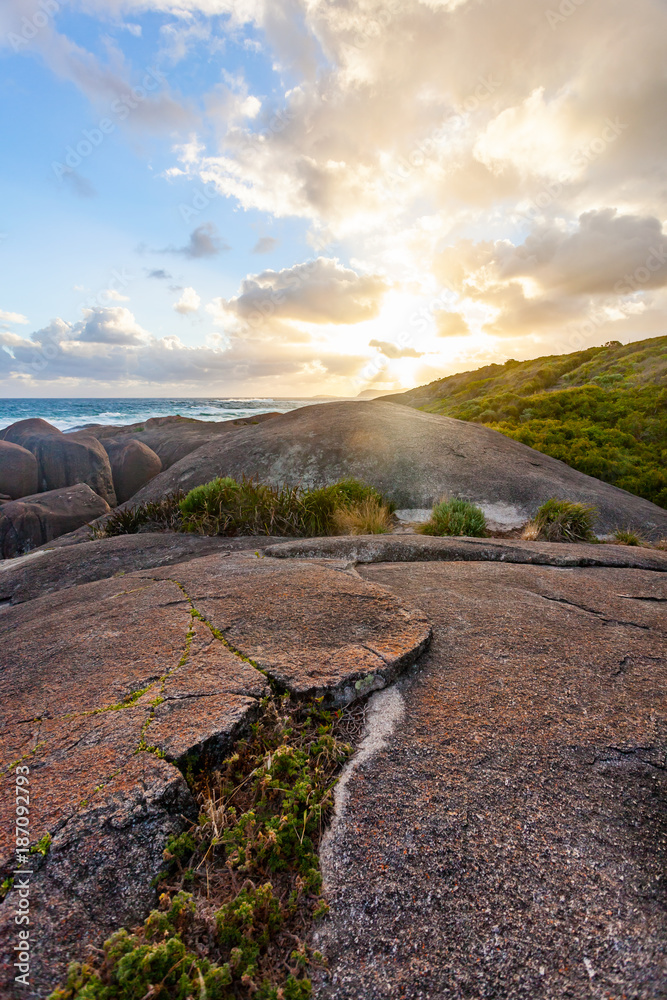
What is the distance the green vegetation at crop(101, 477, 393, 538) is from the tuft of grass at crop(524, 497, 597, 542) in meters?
2.86

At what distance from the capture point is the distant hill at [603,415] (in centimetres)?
1402

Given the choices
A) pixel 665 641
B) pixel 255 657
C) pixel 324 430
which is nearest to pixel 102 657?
pixel 255 657

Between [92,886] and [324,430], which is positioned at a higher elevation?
[324,430]

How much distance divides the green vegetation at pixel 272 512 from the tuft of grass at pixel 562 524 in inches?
113

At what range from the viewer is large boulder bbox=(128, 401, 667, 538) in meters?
9.89

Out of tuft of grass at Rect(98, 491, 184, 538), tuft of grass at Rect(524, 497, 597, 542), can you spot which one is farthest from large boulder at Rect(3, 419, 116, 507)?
tuft of grass at Rect(524, 497, 597, 542)

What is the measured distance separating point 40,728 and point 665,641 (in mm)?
4259

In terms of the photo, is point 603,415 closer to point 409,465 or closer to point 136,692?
point 409,465

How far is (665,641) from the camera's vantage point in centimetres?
346

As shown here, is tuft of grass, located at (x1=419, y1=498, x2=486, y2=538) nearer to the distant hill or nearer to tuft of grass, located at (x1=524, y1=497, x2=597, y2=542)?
tuft of grass, located at (x1=524, y1=497, x2=597, y2=542)

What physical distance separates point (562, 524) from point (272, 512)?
5386 millimetres

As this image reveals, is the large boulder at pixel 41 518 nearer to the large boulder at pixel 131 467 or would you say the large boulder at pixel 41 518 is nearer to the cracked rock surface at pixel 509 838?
the large boulder at pixel 131 467

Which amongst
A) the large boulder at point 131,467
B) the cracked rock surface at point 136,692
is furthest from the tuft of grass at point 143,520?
the large boulder at point 131,467

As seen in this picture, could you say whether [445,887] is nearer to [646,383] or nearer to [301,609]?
[301,609]
